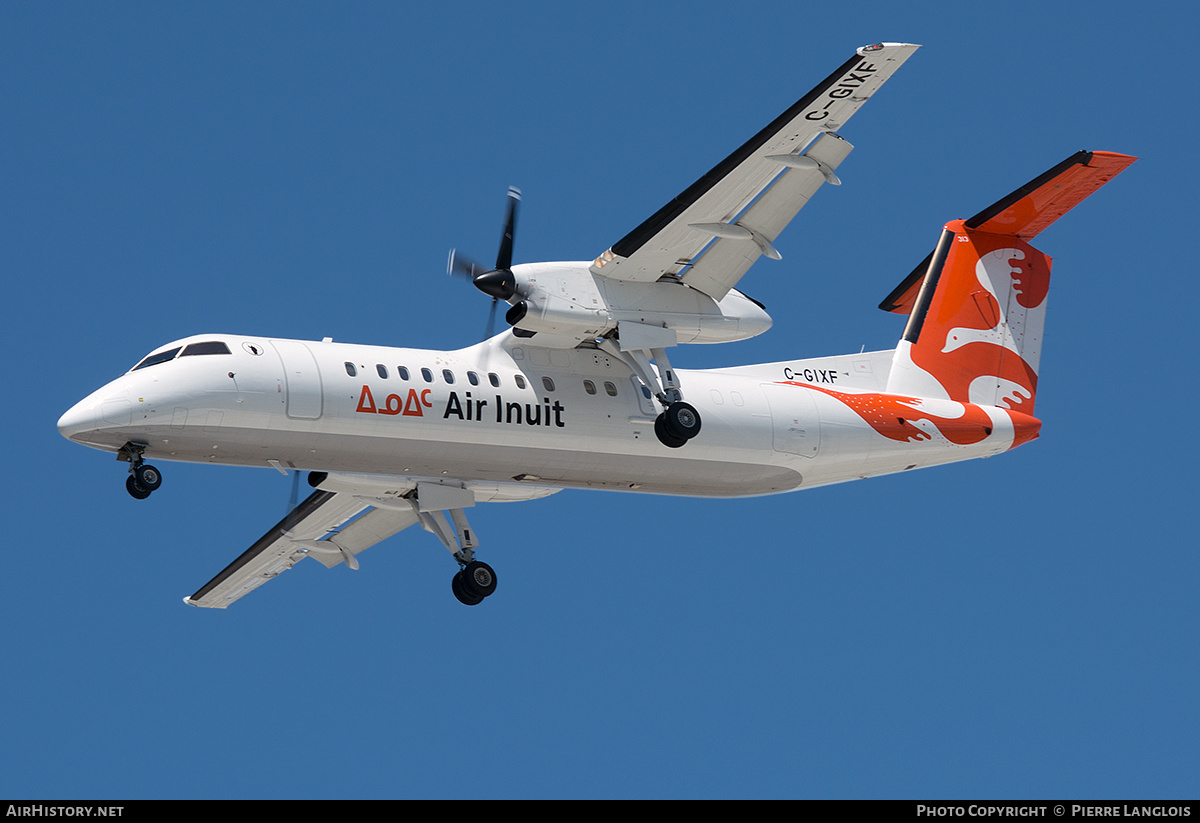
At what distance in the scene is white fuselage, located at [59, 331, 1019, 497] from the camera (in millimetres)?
14469

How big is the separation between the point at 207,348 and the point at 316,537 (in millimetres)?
5061

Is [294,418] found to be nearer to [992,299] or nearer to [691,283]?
[691,283]

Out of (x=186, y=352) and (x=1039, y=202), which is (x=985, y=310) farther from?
(x=186, y=352)

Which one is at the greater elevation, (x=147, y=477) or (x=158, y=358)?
(x=158, y=358)

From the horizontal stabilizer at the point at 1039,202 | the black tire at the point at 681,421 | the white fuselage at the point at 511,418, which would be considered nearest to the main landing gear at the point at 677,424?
the black tire at the point at 681,421

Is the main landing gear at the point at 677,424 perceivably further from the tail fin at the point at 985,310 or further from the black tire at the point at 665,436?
the tail fin at the point at 985,310

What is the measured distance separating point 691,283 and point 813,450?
249 centimetres

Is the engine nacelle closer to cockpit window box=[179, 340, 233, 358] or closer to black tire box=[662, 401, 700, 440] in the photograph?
black tire box=[662, 401, 700, 440]

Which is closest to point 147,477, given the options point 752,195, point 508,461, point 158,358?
point 158,358

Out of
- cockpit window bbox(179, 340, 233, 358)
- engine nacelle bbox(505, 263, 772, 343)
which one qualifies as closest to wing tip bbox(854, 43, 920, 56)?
engine nacelle bbox(505, 263, 772, 343)

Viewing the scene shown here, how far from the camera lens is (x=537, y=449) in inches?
628

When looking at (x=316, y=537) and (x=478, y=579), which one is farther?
(x=316, y=537)

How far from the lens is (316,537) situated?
1922 centimetres
